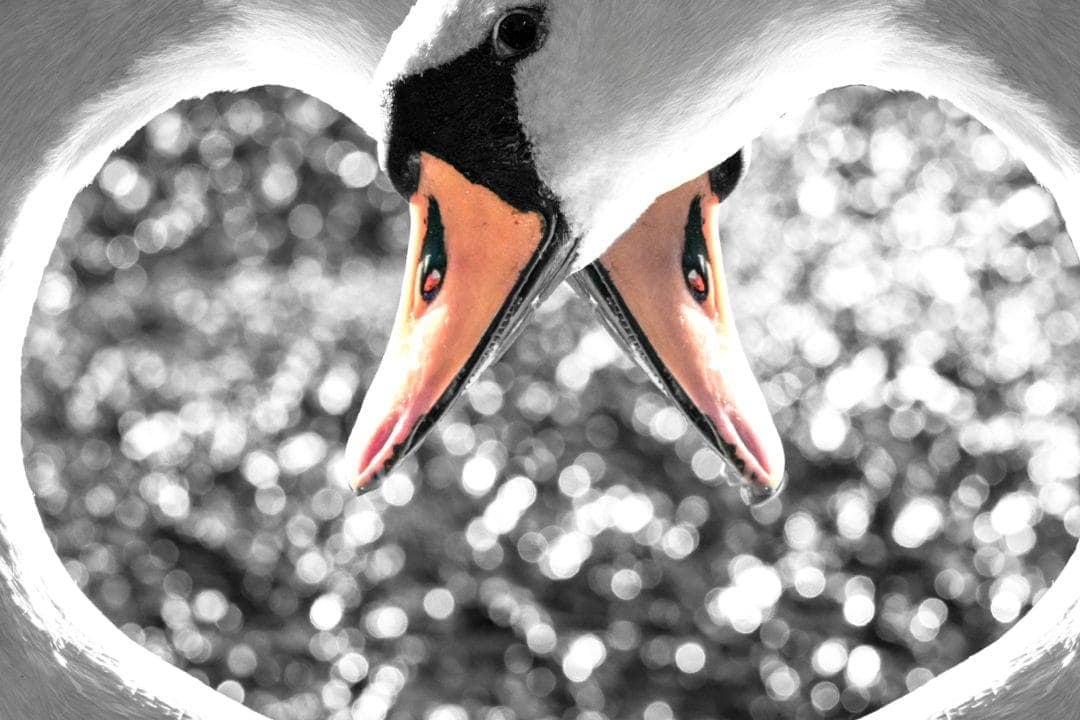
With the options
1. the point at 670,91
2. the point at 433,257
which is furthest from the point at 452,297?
the point at 670,91

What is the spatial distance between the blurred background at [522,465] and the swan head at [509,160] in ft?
6.34

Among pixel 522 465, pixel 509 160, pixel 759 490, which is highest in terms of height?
pixel 509 160

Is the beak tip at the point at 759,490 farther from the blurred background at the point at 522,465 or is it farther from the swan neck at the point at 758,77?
the blurred background at the point at 522,465

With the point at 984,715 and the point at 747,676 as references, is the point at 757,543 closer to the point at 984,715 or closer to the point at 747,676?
the point at 747,676

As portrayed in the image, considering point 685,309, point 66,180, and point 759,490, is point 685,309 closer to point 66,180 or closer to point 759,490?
point 759,490

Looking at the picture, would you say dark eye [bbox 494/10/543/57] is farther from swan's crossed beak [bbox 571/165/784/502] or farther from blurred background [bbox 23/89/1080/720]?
blurred background [bbox 23/89/1080/720]

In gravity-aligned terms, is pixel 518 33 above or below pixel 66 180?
above

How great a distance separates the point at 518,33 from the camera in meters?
0.66

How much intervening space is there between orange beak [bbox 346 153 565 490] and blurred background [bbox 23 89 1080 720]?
193 cm

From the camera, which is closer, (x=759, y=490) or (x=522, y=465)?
(x=759, y=490)

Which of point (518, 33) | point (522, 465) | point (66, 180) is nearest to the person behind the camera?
point (518, 33)

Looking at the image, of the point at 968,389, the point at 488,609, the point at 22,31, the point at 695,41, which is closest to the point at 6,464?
the point at 22,31

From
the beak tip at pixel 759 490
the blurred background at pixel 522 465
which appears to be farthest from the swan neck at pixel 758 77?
the blurred background at pixel 522 465

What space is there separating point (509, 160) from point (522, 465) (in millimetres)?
2117
